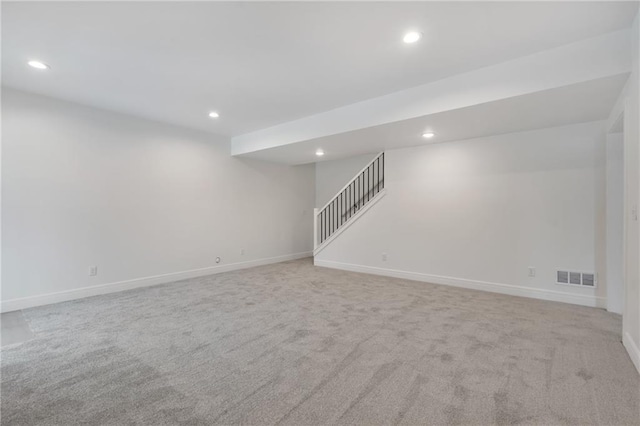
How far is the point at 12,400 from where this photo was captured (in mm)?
1781

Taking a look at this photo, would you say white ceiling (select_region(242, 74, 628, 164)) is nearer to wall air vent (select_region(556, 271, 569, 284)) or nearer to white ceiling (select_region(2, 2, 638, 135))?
white ceiling (select_region(2, 2, 638, 135))

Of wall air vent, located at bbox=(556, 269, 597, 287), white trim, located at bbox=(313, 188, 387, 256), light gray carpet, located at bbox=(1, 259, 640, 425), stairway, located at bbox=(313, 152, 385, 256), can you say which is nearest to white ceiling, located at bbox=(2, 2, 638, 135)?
white trim, located at bbox=(313, 188, 387, 256)

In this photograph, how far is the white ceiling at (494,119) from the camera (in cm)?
276

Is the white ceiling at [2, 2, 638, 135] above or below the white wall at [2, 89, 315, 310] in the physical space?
above

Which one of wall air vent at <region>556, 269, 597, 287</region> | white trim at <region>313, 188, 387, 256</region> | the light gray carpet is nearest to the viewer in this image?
the light gray carpet

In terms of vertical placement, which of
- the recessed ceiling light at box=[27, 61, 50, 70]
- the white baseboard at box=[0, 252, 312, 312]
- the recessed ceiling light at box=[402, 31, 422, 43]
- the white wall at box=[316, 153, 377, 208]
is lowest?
the white baseboard at box=[0, 252, 312, 312]

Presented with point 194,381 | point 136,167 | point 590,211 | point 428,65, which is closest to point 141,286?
point 136,167

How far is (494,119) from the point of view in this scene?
3494 millimetres

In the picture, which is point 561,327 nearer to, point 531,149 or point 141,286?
point 531,149

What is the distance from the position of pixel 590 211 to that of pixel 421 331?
283 cm

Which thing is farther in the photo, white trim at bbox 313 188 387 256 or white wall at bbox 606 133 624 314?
white trim at bbox 313 188 387 256

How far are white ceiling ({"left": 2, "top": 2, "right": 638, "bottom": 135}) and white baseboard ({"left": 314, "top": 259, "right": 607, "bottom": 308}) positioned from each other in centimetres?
305

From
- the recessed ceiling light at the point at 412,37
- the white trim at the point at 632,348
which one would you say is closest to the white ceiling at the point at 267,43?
the recessed ceiling light at the point at 412,37

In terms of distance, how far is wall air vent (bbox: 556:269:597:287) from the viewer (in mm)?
3607
